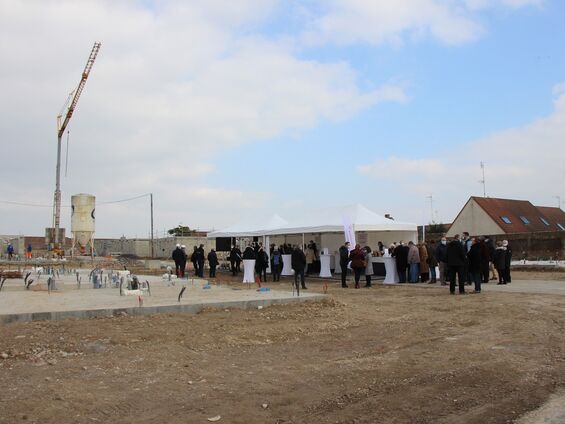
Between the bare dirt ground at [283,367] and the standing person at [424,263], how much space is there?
830cm

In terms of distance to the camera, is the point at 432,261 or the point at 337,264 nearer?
the point at 432,261

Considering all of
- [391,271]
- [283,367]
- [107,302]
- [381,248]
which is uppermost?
[381,248]

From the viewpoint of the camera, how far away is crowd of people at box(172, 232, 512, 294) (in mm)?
15141

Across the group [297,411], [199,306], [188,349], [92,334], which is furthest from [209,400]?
[199,306]

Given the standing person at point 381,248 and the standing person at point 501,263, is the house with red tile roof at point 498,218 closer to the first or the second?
the standing person at point 381,248

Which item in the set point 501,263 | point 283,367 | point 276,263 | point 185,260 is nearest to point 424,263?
point 501,263

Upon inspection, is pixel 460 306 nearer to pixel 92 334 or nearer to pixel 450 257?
pixel 450 257

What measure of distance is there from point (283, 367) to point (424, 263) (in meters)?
13.5

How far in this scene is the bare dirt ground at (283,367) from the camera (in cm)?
521

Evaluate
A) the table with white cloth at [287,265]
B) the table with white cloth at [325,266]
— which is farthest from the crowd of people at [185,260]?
the table with white cloth at [325,266]

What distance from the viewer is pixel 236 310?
35.9 ft

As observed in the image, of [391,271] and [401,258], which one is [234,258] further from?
[401,258]

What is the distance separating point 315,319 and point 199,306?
2.20 meters

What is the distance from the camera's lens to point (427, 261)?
768 inches
